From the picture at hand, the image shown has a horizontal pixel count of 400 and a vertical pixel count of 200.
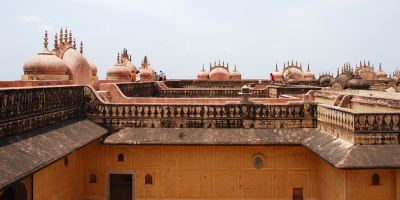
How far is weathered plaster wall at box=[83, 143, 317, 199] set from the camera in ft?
36.2

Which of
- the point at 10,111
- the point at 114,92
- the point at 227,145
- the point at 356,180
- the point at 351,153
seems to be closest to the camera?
the point at 10,111

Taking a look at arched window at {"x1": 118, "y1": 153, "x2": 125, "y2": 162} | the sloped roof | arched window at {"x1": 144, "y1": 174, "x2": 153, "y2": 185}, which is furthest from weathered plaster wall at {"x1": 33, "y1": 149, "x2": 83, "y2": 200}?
arched window at {"x1": 144, "y1": 174, "x2": 153, "y2": 185}

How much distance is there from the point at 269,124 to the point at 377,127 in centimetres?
323

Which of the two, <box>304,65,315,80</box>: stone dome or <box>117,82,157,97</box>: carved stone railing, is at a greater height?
<box>304,65,315,80</box>: stone dome

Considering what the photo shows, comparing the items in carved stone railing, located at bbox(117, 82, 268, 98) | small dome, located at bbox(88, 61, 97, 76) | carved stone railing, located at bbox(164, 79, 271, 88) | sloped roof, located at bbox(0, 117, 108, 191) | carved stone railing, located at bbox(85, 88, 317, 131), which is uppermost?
small dome, located at bbox(88, 61, 97, 76)

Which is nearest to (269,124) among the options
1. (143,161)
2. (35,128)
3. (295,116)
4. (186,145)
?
(295,116)

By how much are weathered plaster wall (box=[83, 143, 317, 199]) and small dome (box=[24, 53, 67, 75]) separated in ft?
19.6

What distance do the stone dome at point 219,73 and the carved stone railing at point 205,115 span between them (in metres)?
25.0

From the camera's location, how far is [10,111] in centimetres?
759

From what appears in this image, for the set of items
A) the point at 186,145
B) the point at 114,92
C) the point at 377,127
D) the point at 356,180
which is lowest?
the point at 356,180

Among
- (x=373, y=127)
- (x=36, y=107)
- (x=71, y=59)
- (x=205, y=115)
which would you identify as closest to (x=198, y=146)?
(x=205, y=115)

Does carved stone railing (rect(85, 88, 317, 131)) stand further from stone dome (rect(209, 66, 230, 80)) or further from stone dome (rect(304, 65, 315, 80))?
stone dome (rect(304, 65, 315, 80))

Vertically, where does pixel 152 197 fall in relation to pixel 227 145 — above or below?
below

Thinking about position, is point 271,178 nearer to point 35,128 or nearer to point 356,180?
point 356,180
